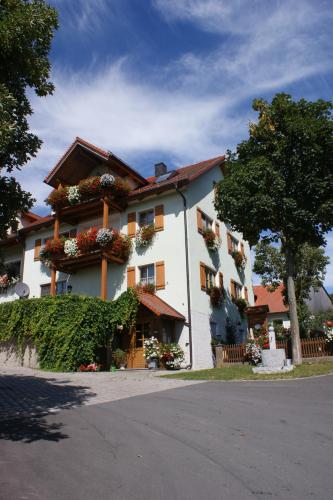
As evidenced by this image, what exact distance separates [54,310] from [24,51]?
38.8ft

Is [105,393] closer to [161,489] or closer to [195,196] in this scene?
[161,489]

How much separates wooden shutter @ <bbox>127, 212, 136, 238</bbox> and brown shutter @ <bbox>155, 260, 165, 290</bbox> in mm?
2539

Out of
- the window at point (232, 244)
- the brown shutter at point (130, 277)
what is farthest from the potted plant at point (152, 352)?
the window at point (232, 244)

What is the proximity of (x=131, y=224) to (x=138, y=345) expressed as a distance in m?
6.45

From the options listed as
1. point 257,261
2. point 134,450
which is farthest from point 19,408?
point 257,261

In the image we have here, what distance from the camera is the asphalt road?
4.43 metres

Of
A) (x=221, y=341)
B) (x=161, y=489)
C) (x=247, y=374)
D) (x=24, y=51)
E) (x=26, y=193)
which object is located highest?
(x=24, y=51)

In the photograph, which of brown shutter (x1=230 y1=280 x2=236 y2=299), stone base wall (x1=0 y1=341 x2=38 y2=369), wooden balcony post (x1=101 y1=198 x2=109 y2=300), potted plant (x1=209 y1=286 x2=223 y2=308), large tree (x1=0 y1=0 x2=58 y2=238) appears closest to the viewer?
large tree (x1=0 y1=0 x2=58 y2=238)

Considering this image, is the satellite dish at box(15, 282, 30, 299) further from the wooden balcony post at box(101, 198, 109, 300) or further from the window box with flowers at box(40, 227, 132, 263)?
the wooden balcony post at box(101, 198, 109, 300)

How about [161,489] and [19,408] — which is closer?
[161,489]

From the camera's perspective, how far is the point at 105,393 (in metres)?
11.3

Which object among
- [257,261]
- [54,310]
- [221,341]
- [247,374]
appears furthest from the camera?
[257,261]

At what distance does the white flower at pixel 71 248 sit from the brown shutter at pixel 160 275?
4.49m

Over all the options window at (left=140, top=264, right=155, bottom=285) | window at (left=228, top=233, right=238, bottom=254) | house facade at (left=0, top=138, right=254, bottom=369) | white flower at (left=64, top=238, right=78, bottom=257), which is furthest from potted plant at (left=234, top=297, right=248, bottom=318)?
white flower at (left=64, top=238, right=78, bottom=257)
